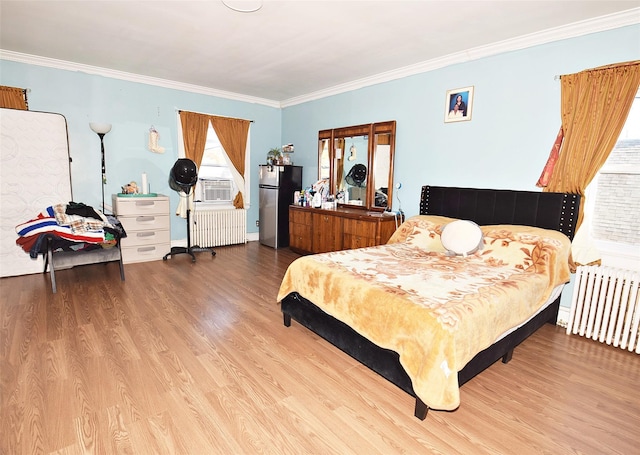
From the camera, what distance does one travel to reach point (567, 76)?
290 centimetres

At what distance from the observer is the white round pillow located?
116 inches

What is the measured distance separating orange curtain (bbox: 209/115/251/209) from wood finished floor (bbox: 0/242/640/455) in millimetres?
3264

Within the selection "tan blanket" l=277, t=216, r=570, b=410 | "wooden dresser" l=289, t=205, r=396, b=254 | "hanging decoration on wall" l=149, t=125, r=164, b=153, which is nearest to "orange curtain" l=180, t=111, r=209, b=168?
"hanging decoration on wall" l=149, t=125, r=164, b=153

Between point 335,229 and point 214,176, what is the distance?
250 centimetres

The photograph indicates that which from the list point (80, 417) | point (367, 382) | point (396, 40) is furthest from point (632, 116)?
point (80, 417)

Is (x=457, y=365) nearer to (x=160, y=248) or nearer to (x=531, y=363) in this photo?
(x=531, y=363)

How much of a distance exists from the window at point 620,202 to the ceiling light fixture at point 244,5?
3173 mm

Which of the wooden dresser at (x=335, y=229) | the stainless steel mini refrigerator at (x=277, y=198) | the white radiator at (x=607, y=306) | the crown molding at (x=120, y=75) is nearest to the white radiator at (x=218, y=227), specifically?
the stainless steel mini refrigerator at (x=277, y=198)

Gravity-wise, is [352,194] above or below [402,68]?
below

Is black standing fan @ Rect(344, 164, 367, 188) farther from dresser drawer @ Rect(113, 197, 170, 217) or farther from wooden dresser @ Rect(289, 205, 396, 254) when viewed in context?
dresser drawer @ Rect(113, 197, 170, 217)

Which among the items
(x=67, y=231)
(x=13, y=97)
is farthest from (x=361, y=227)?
(x=13, y=97)

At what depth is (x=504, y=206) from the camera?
3.30 m

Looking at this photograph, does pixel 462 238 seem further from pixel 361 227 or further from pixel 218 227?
pixel 218 227

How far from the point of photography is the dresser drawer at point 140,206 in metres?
4.38
